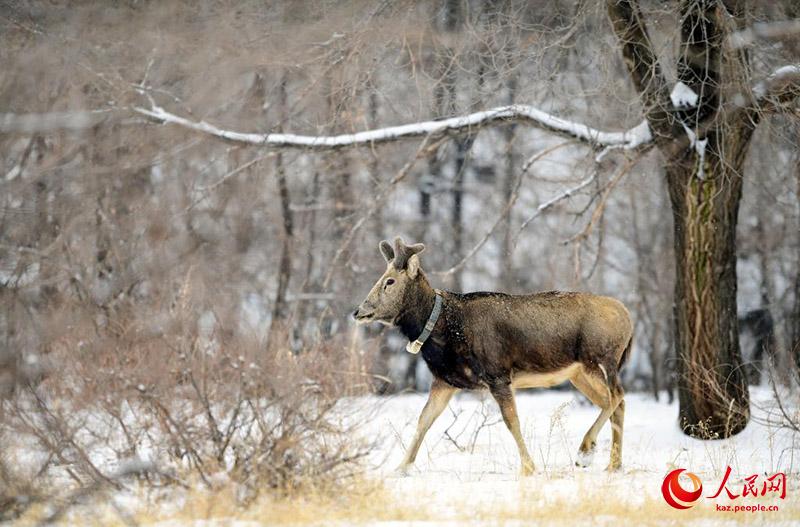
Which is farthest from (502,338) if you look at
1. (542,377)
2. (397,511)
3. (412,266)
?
(397,511)

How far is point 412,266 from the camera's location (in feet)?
31.9

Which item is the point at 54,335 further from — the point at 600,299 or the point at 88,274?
the point at 600,299

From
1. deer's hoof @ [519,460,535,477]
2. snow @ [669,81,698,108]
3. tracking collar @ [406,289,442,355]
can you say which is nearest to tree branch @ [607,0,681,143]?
snow @ [669,81,698,108]

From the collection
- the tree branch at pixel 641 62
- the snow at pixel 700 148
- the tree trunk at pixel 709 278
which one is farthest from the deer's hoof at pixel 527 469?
the snow at pixel 700 148

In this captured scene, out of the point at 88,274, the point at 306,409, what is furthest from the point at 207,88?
the point at 306,409

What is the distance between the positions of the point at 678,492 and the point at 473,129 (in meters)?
6.50

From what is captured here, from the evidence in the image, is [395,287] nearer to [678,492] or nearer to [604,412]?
[604,412]

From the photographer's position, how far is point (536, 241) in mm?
26344

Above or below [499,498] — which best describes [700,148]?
above

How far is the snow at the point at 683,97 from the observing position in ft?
42.5

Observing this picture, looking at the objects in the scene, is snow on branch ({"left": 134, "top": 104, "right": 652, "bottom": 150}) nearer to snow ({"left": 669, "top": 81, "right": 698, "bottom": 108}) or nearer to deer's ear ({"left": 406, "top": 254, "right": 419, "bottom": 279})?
snow ({"left": 669, "top": 81, "right": 698, "bottom": 108})

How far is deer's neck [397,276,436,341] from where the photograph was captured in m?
9.77

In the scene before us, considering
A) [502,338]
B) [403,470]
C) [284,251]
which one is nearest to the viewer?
[403,470]

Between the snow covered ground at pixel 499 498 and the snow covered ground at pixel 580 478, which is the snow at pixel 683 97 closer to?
the snow covered ground at pixel 580 478
